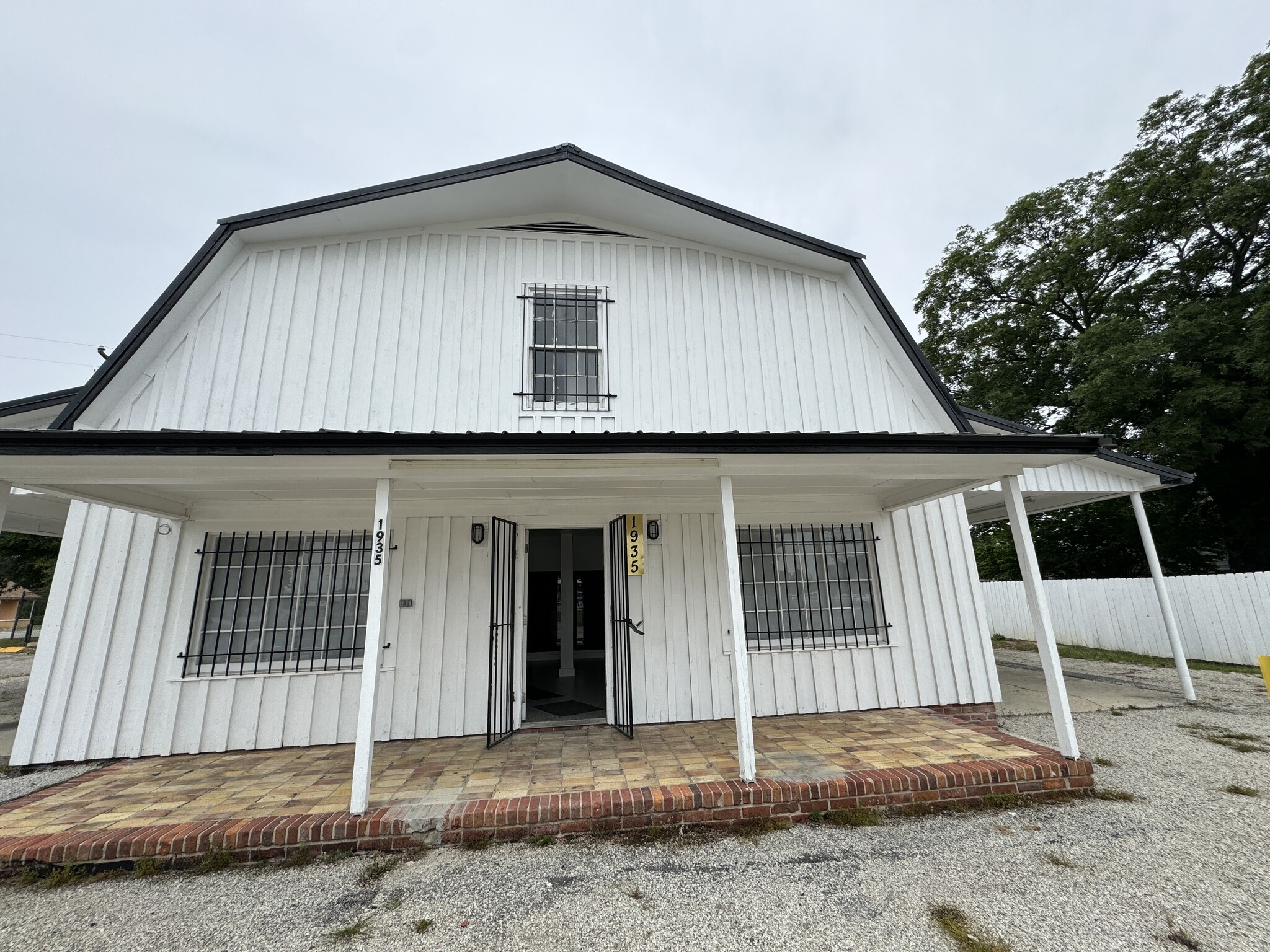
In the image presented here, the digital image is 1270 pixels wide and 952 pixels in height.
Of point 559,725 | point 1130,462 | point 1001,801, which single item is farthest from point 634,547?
point 1130,462

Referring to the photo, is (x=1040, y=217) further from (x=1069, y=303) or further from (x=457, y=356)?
(x=457, y=356)

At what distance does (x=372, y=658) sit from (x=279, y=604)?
2.20 m

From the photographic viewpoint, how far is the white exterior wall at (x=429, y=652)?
4270mm

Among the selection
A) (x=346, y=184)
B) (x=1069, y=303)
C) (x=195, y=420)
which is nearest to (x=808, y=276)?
(x=195, y=420)

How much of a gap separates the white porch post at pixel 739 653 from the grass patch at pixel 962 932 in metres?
1.22

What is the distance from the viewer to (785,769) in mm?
3588

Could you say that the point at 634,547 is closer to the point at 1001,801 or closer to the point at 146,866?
the point at 1001,801

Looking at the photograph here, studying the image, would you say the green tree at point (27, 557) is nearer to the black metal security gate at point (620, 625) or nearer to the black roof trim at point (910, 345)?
the black metal security gate at point (620, 625)

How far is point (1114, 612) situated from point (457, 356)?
13.0 metres

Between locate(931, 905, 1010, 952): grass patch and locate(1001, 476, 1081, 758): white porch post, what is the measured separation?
191 cm

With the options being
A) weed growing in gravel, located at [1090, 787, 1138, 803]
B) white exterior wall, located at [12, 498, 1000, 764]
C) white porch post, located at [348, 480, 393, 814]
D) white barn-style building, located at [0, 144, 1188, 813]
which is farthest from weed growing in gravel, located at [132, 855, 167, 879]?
weed growing in gravel, located at [1090, 787, 1138, 803]

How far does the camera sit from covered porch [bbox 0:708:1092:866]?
9.51 feet

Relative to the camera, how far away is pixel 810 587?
537 cm

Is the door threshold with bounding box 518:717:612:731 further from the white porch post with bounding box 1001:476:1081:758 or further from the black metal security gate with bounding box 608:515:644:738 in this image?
the white porch post with bounding box 1001:476:1081:758
